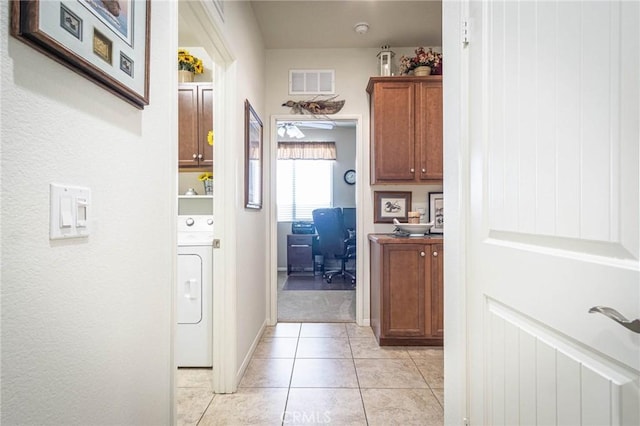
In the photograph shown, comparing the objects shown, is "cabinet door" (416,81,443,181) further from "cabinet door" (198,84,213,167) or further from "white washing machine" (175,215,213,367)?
"white washing machine" (175,215,213,367)

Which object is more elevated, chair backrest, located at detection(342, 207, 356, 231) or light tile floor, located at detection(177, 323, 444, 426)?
chair backrest, located at detection(342, 207, 356, 231)

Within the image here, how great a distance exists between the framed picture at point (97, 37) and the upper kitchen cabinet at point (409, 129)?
234 centimetres

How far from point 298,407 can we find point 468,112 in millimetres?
1761

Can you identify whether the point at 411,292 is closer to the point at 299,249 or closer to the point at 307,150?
the point at 299,249

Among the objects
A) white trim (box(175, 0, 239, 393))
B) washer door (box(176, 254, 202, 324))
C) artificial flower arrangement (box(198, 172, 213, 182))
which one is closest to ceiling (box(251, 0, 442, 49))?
white trim (box(175, 0, 239, 393))

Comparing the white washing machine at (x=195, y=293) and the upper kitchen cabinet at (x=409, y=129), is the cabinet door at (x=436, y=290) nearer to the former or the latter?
the upper kitchen cabinet at (x=409, y=129)

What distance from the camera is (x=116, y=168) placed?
88 centimetres

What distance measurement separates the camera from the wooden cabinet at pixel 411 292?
2771mm

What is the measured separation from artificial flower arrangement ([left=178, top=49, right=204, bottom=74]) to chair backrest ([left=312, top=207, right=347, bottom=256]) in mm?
3018

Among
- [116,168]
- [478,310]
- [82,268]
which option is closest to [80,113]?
[116,168]

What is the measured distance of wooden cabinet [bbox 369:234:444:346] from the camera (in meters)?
2.77

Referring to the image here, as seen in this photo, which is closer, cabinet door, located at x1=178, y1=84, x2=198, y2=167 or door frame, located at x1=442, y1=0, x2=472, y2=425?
door frame, located at x1=442, y1=0, x2=472, y2=425

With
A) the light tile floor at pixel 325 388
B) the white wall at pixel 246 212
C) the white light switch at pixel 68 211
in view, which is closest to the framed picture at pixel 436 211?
the light tile floor at pixel 325 388

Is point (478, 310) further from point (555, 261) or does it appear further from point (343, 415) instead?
point (343, 415)
